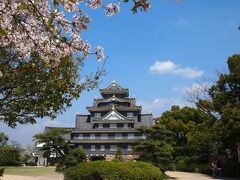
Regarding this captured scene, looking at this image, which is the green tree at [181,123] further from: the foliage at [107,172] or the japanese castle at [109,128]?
the foliage at [107,172]

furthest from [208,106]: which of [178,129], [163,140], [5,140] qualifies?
[5,140]

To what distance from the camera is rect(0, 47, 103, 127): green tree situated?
8742 mm

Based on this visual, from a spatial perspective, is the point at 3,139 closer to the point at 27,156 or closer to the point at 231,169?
the point at 27,156

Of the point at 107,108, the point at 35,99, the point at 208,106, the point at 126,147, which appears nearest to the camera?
the point at 35,99

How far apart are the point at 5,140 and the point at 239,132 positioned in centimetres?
3503

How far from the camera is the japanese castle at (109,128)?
46.0m

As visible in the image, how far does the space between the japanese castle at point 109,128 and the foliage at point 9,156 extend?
6.99 meters

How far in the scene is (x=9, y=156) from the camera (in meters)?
43.6

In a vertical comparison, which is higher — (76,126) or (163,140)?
(76,126)

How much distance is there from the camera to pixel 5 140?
1929 inches

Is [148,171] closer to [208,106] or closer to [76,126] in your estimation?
[208,106]

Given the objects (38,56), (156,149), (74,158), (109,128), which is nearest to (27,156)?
(109,128)

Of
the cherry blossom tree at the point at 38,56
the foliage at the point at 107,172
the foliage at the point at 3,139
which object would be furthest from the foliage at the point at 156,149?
the foliage at the point at 3,139

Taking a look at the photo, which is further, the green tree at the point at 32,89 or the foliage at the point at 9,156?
the foliage at the point at 9,156
